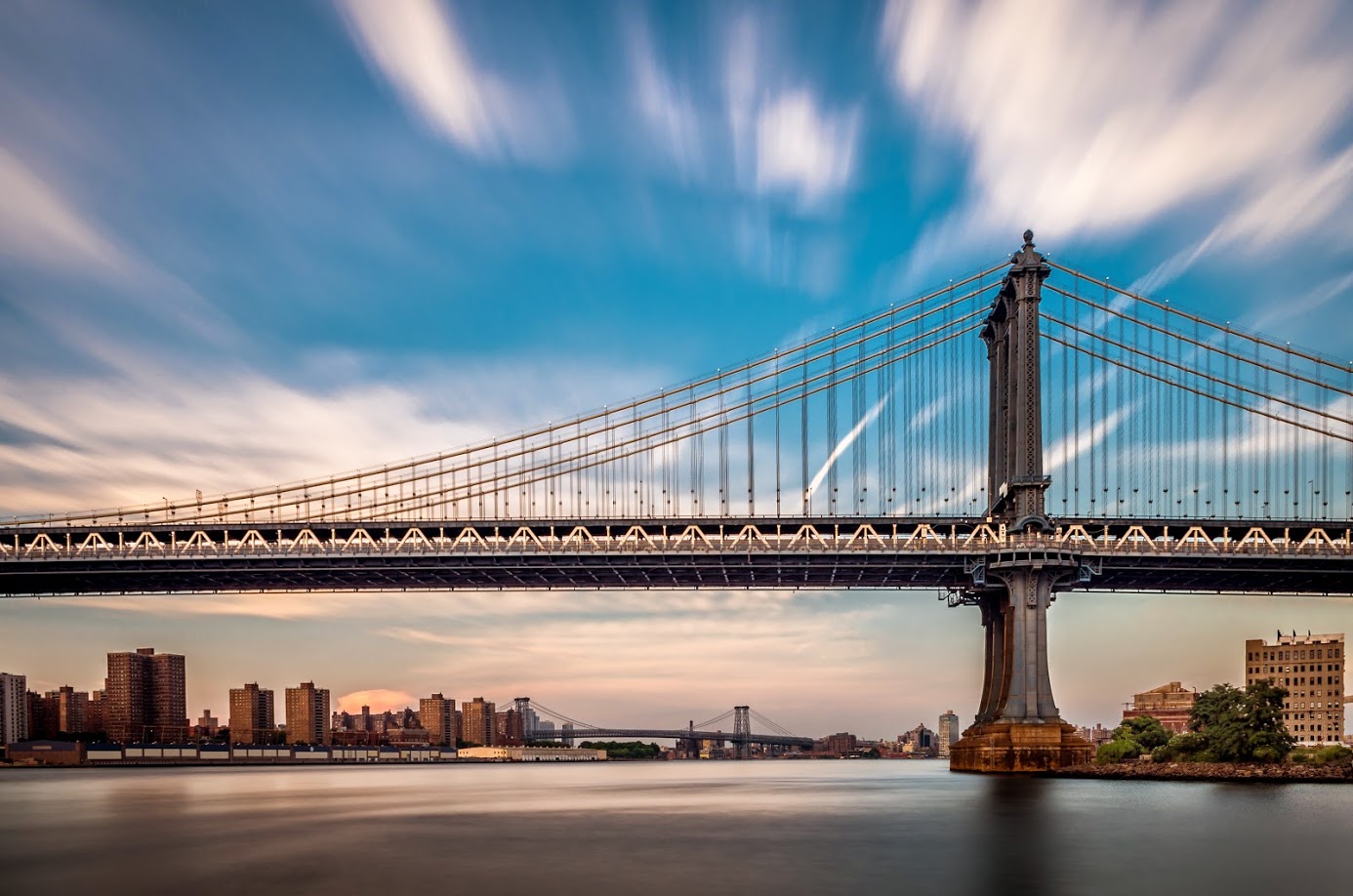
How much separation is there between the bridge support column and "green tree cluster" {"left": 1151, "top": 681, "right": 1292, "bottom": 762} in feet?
24.6

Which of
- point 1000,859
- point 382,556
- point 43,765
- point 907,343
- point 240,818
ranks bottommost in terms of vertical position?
point 43,765

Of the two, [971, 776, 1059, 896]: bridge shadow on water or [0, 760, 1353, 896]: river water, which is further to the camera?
[0, 760, 1353, 896]: river water

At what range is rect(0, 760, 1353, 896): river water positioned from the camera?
94.6 ft

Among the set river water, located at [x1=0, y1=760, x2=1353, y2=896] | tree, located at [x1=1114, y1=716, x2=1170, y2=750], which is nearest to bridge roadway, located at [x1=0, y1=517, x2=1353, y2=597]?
tree, located at [x1=1114, y1=716, x2=1170, y2=750]

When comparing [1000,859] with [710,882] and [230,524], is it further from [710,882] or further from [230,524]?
[230,524]

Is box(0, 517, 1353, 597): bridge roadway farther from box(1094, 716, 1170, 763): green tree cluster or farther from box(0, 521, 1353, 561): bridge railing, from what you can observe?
box(1094, 716, 1170, 763): green tree cluster

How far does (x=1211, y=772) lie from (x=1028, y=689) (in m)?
11.2

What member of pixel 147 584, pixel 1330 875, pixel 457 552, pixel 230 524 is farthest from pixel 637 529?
pixel 1330 875

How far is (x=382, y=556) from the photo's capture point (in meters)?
77.6

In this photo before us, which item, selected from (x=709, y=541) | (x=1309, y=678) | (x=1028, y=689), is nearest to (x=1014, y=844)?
(x=1028, y=689)

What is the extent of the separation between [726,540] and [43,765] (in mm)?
146527

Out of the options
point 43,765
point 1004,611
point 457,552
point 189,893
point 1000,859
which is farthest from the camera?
point 43,765

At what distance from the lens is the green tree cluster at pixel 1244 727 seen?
65.4 meters

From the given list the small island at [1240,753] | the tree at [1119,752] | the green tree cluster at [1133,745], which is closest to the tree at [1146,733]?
the green tree cluster at [1133,745]
